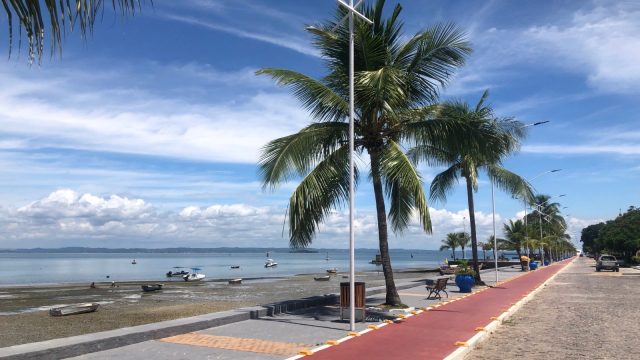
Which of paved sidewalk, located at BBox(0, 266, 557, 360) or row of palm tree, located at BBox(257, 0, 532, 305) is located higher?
row of palm tree, located at BBox(257, 0, 532, 305)

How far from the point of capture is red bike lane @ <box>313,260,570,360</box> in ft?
30.0

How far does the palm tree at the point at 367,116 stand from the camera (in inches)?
540

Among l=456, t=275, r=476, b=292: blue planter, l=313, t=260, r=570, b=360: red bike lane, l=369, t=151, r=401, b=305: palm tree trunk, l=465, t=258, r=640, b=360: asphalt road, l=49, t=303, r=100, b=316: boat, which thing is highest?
l=369, t=151, r=401, b=305: palm tree trunk

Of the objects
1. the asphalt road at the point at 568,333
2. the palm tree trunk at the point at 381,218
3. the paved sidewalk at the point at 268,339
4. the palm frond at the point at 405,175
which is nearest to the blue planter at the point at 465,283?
the asphalt road at the point at 568,333

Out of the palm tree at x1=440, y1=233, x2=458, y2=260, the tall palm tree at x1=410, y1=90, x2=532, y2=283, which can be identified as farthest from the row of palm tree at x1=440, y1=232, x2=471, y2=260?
the tall palm tree at x1=410, y1=90, x2=532, y2=283

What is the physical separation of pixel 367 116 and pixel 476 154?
10.8ft

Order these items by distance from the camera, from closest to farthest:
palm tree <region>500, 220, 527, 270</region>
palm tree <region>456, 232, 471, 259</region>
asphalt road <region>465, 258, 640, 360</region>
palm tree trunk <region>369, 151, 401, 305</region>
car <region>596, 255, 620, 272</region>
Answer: asphalt road <region>465, 258, 640, 360</region>
palm tree trunk <region>369, 151, 401, 305</region>
car <region>596, 255, 620, 272</region>
palm tree <region>500, 220, 527, 270</region>
palm tree <region>456, 232, 471, 259</region>

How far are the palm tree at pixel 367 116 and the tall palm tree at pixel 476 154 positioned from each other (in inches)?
24.5

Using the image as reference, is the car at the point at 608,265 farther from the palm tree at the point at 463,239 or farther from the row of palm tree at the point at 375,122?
the row of palm tree at the point at 375,122

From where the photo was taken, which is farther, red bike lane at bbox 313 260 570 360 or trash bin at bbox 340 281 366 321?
trash bin at bbox 340 281 366 321

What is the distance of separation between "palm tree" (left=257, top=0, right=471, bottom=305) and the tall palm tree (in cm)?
62

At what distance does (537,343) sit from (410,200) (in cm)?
676

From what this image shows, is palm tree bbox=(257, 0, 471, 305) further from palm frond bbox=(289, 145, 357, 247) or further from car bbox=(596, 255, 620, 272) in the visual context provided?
car bbox=(596, 255, 620, 272)

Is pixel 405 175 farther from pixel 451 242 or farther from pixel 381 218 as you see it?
pixel 451 242
